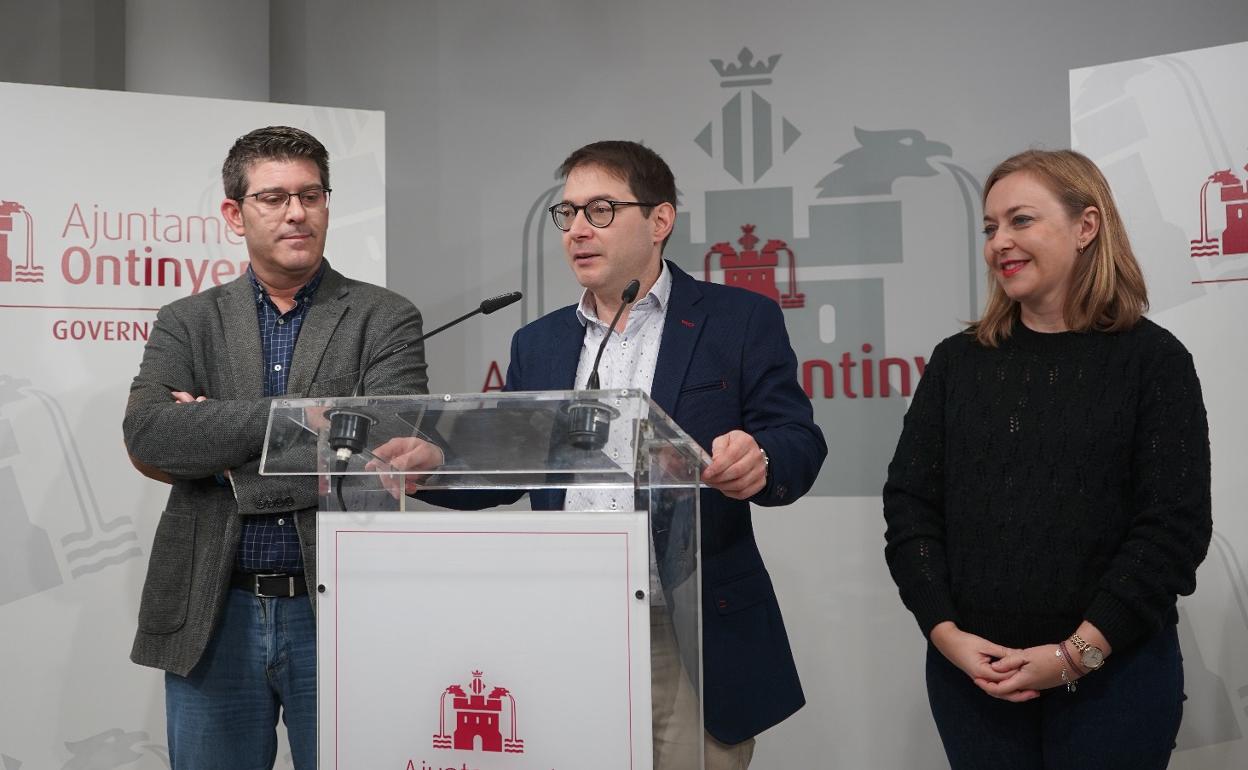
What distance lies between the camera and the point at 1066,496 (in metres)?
1.80

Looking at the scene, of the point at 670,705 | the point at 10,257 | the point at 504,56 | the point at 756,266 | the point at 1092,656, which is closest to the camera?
the point at 670,705

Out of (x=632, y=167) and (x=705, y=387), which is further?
(x=632, y=167)

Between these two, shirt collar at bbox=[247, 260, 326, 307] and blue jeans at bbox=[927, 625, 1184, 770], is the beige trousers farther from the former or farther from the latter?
shirt collar at bbox=[247, 260, 326, 307]

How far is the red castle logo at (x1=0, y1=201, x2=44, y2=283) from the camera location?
3.00m

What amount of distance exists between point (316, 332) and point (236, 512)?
14.8 inches

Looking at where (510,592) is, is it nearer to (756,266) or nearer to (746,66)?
(756,266)

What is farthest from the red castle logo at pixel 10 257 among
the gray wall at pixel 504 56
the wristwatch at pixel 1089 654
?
the wristwatch at pixel 1089 654

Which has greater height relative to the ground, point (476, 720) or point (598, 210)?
point (598, 210)

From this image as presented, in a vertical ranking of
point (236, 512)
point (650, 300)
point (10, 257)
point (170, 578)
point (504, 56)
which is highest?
point (504, 56)

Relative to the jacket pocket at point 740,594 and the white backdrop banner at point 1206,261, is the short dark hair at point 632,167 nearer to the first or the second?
the jacket pocket at point 740,594

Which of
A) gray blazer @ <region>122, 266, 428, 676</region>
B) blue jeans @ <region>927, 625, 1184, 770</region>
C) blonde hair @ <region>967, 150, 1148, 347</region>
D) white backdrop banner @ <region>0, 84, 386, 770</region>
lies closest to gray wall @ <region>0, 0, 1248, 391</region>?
white backdrop banner @ <region>0, 84, 386, 770</region>

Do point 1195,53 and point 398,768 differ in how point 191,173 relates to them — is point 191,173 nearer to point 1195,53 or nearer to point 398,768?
point 398,768

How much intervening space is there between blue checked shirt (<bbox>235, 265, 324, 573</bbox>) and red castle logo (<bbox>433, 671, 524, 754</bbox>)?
30.3 inches

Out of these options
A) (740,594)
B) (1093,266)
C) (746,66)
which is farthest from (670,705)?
(746,66)
